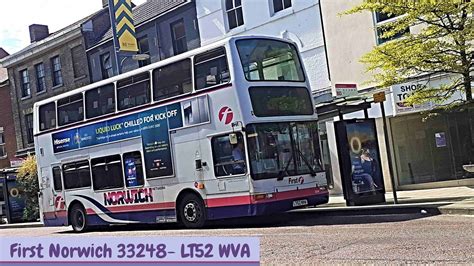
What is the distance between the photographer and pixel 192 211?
14805 mm

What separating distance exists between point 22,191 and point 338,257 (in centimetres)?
2276

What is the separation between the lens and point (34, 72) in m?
36.8

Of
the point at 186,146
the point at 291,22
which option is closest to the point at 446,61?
the point at 186,146

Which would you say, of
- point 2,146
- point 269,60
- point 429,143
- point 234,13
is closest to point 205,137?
point 269,60

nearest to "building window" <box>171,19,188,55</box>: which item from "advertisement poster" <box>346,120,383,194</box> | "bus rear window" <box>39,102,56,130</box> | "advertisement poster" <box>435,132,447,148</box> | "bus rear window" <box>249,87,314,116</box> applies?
"bus rear window" <box>39,102,56,130</box>

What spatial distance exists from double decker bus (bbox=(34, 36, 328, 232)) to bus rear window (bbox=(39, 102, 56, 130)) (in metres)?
1.58

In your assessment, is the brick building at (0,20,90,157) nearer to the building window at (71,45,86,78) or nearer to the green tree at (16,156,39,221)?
the building window at (71,45,86,78)

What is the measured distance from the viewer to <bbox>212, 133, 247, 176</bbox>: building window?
13.4 m

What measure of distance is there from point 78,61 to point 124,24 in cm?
1120

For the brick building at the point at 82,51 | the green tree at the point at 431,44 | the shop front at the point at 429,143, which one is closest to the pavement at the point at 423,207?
the shop front at the point at 429,143

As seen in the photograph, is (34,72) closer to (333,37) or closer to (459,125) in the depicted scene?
(333,37)

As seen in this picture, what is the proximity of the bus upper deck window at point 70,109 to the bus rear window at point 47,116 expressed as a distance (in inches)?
15.0

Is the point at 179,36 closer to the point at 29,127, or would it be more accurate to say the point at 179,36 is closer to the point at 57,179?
the point at 57,179

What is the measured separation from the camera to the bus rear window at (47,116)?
61.6 ft
